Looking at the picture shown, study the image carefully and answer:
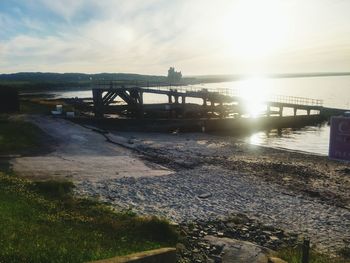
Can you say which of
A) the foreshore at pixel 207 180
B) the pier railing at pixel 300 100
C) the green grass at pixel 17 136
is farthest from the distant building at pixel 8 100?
the pier railing at pixel 300 100

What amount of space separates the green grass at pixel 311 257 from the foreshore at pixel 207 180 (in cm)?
77

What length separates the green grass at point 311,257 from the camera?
9.97 metres

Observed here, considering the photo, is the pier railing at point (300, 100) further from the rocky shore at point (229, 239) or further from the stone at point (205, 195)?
the rocky shore at point (229, 239)

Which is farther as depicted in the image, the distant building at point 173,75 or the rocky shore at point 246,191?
the distant building at point 173,75

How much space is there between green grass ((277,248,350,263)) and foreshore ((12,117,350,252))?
77 cm

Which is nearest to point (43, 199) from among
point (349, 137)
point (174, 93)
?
point (349, 137)

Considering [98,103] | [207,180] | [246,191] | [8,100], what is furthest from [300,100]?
[246,191]

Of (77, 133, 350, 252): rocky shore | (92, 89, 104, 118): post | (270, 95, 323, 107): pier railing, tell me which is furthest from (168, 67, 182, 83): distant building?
(77, 133, 350, 252): rocky shore

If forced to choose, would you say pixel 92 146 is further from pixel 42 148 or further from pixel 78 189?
pixel 78 189

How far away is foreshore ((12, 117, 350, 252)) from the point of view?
48.2 ft

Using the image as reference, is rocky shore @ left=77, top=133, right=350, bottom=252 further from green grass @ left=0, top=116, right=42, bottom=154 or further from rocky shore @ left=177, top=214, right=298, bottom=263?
green grass @ left=0, top=116, right=42, bottom=154

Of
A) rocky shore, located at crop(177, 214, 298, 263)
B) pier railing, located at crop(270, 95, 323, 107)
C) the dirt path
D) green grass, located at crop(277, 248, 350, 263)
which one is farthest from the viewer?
pier railing, located at crop(270, 95, 323, 107)

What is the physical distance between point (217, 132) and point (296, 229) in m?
32.8

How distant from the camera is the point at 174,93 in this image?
58938 mm
